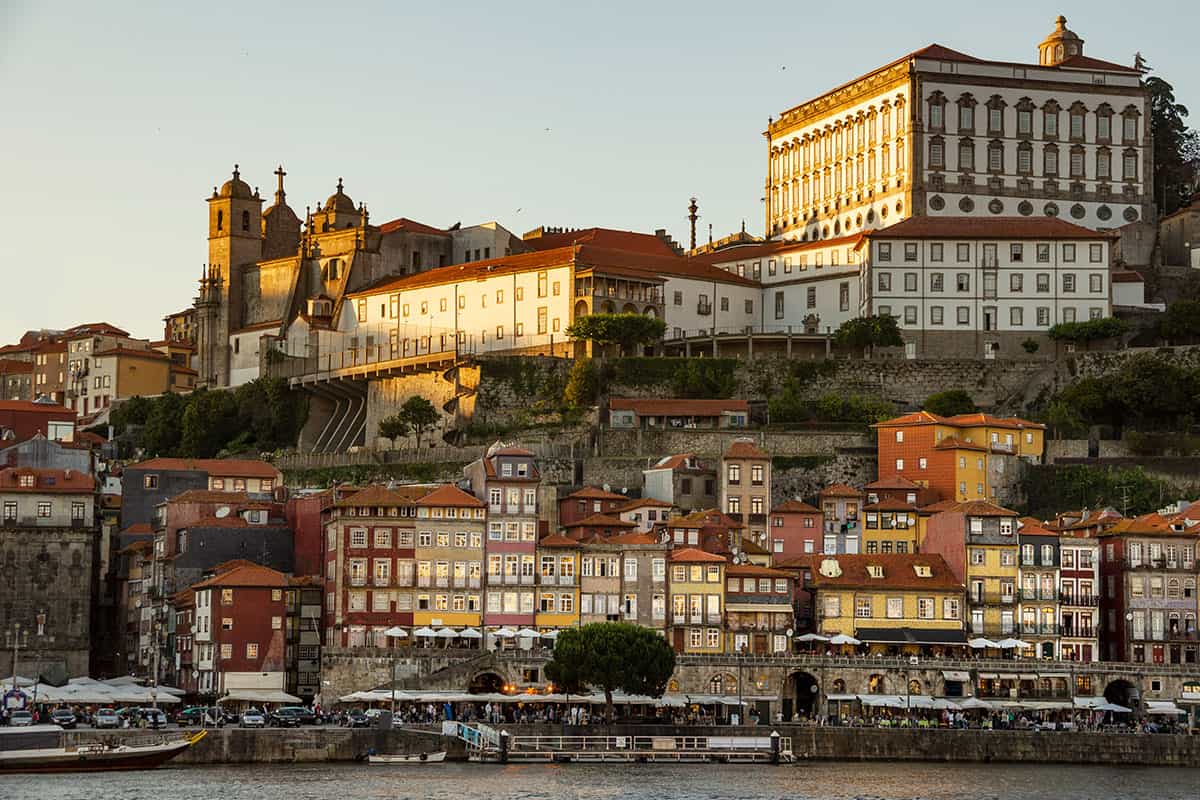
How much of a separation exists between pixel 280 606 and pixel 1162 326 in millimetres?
49121

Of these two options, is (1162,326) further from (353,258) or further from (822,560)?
(353,258)

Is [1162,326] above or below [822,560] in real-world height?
above

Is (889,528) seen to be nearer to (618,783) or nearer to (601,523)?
(601,523)

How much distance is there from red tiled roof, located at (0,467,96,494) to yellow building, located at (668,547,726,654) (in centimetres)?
2442

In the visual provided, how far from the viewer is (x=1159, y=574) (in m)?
90.8

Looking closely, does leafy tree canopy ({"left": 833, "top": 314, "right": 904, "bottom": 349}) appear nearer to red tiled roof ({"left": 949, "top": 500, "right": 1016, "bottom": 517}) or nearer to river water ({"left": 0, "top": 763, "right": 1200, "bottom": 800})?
red tiled roof ({"left": 949, "top": 500, "right": 1016, "bottom": 517})

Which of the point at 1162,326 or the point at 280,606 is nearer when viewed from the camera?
the point at 280,606

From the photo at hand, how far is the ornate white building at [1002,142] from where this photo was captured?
124 meters

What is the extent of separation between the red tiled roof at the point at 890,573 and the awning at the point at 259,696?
20.4 m

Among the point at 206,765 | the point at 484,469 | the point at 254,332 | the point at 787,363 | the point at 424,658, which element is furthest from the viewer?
the point at 254,332

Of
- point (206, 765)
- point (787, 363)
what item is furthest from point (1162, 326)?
point (206, 765)

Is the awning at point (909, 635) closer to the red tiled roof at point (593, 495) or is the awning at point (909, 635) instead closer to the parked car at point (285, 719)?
the red tiled roof at point (593, 495)

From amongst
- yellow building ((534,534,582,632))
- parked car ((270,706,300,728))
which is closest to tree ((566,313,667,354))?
yellow building ((534,534,582,632))

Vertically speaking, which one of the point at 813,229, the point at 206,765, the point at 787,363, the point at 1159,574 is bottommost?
the point at 206,765
